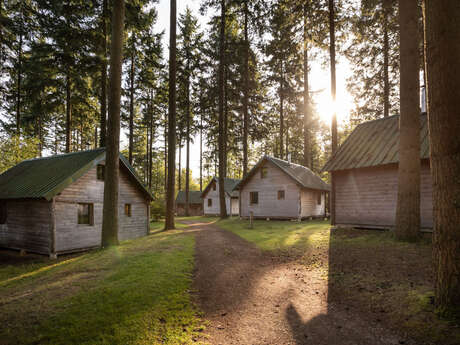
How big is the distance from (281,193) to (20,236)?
20.3 m

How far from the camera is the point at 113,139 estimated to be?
35.6ft

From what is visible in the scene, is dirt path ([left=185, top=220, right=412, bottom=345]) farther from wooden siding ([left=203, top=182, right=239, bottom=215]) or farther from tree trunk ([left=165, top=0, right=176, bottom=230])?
wooden siding ([left=203, top=182, right=239, bottom=215])

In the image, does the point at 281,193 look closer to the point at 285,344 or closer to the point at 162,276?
the point at 162,276

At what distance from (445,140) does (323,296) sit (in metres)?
3.84

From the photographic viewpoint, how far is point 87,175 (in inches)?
570

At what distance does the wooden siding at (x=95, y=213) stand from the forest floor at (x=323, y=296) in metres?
9.11

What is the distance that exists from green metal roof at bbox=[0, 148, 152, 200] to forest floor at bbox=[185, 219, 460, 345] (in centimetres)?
955

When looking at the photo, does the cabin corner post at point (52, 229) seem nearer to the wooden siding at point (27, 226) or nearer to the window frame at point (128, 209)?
the wooden siding at point (27, 226)

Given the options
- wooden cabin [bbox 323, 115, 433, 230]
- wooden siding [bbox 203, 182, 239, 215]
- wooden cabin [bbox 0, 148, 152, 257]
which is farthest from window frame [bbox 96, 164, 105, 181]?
wooden siding [bbox 203, 182, 239, 215]

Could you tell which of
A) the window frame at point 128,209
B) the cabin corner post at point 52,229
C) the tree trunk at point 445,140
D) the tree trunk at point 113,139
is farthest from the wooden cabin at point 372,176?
the cabin corner post at point 52,229

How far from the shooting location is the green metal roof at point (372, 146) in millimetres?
13062

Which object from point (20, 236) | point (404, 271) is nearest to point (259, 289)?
point (404, 271)

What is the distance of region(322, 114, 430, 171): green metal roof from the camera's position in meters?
13.1

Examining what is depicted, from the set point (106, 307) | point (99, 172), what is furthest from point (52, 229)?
point (106, 307)
